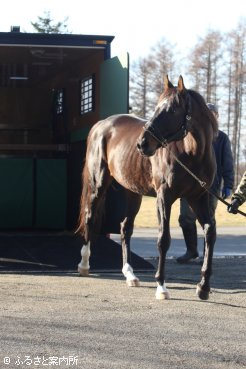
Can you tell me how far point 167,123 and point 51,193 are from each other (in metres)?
6.12

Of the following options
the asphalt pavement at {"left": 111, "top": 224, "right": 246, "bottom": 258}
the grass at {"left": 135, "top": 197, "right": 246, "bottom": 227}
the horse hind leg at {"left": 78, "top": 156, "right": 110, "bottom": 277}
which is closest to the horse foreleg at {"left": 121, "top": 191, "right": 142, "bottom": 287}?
the horse hind leg at {"left": 78, "top": 156, "right": 110, "bottom": 277}

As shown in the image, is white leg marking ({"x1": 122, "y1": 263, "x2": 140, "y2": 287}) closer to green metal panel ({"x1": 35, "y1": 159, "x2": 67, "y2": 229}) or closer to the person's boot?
the person's boot

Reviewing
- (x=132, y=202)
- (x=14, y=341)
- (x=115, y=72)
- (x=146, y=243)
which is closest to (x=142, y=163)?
(x=132, y=202)

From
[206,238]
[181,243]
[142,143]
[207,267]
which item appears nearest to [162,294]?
[207,267]

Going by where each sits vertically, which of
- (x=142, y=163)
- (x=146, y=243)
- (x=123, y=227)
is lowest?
(x=146, y=243)

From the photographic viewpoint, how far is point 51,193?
43.2 ft

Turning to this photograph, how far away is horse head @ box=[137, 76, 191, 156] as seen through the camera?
725 centimetres

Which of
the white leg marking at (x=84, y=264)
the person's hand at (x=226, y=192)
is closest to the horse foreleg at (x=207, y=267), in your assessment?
the person's hand at (x=226, y=192)

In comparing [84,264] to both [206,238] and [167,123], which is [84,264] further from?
[167,123]

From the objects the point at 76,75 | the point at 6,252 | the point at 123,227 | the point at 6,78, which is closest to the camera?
the point at 123,227

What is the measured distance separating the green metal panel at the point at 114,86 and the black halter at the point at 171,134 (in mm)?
2761

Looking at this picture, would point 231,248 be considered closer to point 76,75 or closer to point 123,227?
point 76,75

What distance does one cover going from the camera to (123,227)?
907 centimetres

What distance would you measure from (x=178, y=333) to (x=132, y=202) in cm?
347
